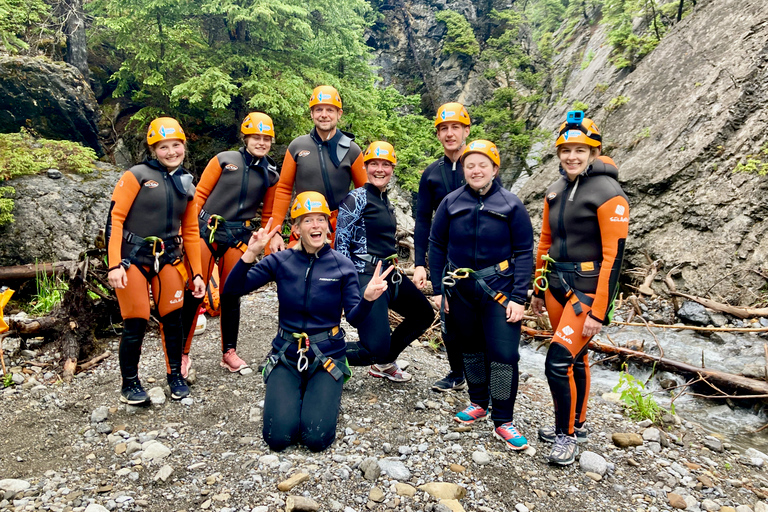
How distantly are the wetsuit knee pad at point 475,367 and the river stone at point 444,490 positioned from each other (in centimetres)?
145

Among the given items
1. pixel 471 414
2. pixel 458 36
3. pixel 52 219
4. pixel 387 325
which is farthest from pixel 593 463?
pixel 458 36

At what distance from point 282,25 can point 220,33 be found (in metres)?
2.56

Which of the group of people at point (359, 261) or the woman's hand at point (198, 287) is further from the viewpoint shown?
the woman's hand at point (198, 287)

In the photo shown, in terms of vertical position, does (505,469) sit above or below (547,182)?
below

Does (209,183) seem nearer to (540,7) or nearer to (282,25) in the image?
(282,25)

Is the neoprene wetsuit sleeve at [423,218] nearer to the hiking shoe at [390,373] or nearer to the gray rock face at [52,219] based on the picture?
the hiking shoe at [390,373]

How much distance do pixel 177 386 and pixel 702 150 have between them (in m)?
12.3

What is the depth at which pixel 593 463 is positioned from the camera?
4566mm

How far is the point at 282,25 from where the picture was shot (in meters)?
14.6

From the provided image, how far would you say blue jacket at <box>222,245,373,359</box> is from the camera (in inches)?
188

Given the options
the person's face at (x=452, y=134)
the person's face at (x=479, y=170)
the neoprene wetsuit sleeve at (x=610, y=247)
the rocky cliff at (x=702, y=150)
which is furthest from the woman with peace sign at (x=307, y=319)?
the rocky cliff at (x=702, y=150)

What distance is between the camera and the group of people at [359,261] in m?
4.60

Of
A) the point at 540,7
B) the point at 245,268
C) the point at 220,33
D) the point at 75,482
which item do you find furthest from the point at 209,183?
the point at 540,7

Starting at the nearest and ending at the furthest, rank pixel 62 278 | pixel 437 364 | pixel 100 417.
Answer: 1. pixel 100 417
2. pixel 437 364
3. pixel 62 278
